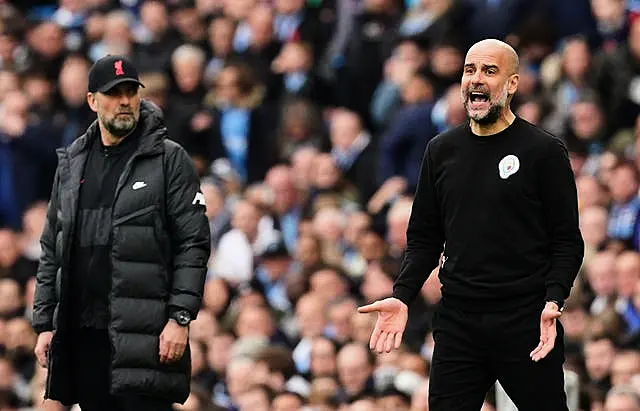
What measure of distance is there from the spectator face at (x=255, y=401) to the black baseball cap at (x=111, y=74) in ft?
12.8

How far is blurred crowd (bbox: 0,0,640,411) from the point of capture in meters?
12.3

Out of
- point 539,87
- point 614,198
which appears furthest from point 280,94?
point 614,198

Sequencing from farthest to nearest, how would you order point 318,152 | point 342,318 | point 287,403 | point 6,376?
point 318,152
point 6,376
point 342,318
point 287,403

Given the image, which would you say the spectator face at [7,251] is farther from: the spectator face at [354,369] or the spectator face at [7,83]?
the spectator face at [354,369]

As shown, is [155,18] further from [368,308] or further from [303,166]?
[368,308]

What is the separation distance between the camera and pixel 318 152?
49.9 feet

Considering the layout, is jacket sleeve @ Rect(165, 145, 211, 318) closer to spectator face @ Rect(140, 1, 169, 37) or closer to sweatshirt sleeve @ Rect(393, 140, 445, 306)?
sweatshirt sleeve @ Rect(393, 140, 445, 306)

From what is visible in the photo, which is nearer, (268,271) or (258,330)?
(258,330)

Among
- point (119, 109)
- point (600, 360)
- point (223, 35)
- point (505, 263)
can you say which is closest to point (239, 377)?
point (600, 360)

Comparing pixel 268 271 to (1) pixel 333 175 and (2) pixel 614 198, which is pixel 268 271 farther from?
(2) pixel 614 198

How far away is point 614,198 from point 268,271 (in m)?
3.15

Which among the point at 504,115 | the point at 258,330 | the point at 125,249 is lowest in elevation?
the point at 258,330

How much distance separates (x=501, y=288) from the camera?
7.80 m

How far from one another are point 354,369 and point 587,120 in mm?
2583
